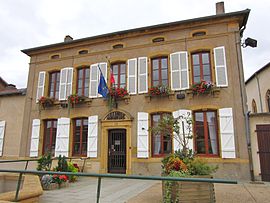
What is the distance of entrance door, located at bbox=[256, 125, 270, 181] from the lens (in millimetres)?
8283

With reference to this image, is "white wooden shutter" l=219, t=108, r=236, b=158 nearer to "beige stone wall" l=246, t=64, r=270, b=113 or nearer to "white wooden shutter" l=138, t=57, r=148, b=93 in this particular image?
"white wooden shutter" l=138, t=57, r=148, b=93

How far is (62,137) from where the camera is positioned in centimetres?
1125

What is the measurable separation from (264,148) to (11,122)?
41.6ft

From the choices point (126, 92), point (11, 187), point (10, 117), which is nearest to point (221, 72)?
point (126, 92)

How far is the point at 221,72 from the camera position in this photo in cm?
957

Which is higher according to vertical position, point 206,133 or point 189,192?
point 206,133

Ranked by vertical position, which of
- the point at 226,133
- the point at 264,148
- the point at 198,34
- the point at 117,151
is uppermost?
the point at 198,34

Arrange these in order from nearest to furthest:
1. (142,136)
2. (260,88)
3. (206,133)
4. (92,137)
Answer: (206,133)
(142,136)
(92,137)
(260,88)

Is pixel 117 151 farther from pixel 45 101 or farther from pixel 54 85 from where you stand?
pixel 54 85

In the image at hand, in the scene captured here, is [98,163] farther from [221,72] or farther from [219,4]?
[219,4]

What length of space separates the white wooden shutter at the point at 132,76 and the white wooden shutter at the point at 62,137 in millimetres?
3546

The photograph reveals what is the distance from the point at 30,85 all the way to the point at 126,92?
237 inches

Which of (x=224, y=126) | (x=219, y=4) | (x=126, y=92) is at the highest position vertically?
(x=219, y=4)

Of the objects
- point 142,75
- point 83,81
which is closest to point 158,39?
point 142,75
